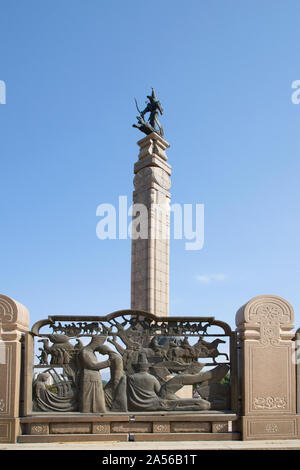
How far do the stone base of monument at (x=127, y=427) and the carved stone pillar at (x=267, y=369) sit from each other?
391 millimetres

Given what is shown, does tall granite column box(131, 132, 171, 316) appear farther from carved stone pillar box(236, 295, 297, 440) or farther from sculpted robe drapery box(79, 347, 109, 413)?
carved stone pillar box(236, 295, 297, 440)

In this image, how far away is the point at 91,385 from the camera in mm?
8031

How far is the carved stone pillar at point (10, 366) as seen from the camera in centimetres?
773

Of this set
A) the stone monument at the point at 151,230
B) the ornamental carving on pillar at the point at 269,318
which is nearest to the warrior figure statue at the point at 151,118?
the stone monument at the point at 151,230

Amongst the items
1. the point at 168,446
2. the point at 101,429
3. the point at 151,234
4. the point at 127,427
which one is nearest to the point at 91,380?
the point at 101,429

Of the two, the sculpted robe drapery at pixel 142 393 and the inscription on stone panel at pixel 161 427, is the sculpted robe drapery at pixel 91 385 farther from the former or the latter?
the inscription on stone panel at pixel 161 427

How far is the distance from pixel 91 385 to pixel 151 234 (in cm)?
916

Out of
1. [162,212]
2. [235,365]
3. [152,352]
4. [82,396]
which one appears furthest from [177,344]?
[162,212]

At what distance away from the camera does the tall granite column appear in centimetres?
1662

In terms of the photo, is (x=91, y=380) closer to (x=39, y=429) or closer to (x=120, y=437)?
(x=120, y=437)

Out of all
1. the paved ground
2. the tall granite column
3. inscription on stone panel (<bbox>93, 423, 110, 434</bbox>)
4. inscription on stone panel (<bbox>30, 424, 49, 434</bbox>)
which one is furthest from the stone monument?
the paved ground

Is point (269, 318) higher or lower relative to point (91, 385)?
higher

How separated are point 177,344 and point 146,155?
10820 mm

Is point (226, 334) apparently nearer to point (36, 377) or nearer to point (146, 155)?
point (36, 377)
